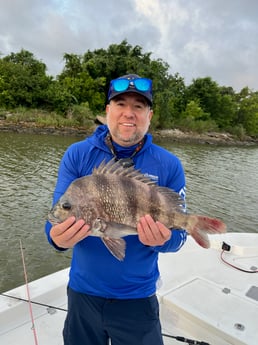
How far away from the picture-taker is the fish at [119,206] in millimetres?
2102

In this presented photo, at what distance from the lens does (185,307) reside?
3637mm

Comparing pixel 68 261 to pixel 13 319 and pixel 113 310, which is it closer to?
pixel 13 319

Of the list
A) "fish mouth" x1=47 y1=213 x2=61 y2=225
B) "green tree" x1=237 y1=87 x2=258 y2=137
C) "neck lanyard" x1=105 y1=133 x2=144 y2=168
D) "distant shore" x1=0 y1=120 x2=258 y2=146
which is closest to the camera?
"fish mouth" x1=47 y1=213 x2=61 y2=225

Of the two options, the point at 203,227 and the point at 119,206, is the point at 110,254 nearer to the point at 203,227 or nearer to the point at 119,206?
the point at 119,206

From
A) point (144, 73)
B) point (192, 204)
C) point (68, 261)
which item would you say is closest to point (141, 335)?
point (68, 261)

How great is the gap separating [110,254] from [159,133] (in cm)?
4537

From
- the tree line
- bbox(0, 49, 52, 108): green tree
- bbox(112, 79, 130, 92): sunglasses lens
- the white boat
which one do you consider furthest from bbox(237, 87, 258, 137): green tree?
bbox(112, 79, 130, 92): sunglasses lens

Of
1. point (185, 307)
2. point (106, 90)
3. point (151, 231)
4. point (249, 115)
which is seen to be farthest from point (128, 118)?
point (249, 115)

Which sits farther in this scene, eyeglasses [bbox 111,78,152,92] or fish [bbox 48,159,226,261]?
eyeglasses [bbox 111,78,152,92]

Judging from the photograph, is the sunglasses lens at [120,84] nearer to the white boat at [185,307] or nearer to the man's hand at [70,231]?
the man's hand at [70,231]

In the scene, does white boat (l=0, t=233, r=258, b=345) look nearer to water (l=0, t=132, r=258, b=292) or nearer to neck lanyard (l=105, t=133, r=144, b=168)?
neck lanyard (l=105, t=133, r=144, b=168)

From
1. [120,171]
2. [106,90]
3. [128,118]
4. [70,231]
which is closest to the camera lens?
[70,231]

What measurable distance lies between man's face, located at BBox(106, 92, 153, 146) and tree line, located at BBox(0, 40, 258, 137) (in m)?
39.5

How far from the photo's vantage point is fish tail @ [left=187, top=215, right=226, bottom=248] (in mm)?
2186
